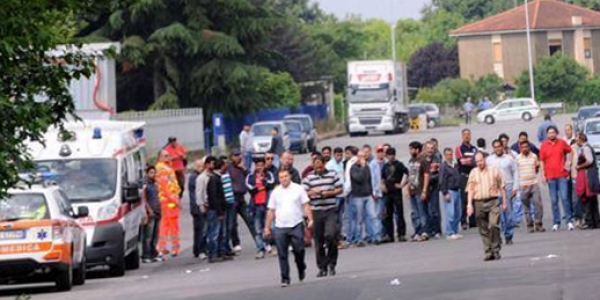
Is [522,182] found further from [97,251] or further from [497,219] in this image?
[97,251]

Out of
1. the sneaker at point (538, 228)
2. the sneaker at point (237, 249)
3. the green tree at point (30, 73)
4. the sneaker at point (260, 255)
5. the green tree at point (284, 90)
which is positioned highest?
the green tree at point (284, 90)

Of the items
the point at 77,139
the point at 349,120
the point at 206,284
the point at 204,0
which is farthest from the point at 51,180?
the point at 349,120

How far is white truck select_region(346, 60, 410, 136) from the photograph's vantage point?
268ft

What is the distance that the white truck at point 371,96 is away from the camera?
268ft

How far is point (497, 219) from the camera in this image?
79.6 feet

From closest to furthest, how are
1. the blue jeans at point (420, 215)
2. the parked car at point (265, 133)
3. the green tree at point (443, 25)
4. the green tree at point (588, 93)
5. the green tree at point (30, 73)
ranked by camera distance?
the green tree at point (30, 73) → the blue jeans at point (420, 215) → the parked car at point (265, 133) → the green tree at point (588, 93) → the green tree at point (443, 25)

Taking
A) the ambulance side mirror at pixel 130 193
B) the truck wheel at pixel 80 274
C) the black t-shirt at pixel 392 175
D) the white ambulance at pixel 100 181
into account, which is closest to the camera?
the truck wheel at pixel 80 274

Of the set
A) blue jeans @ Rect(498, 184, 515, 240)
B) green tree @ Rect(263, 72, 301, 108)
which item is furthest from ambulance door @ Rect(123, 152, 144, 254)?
green tree @ Rect(263, 72, 301, 108)


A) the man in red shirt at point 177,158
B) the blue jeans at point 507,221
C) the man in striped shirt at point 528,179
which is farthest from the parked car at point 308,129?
the blue jeans at point 507,221

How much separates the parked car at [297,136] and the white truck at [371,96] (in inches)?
568

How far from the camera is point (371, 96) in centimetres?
8212

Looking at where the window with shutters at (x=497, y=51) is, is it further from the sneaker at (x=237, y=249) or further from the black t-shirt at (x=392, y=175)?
the sneaker at (x=237, y=249)

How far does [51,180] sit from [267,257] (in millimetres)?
4744

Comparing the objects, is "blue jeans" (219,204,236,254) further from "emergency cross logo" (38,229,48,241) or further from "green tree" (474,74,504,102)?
"green tree" (474,74,504,102)
